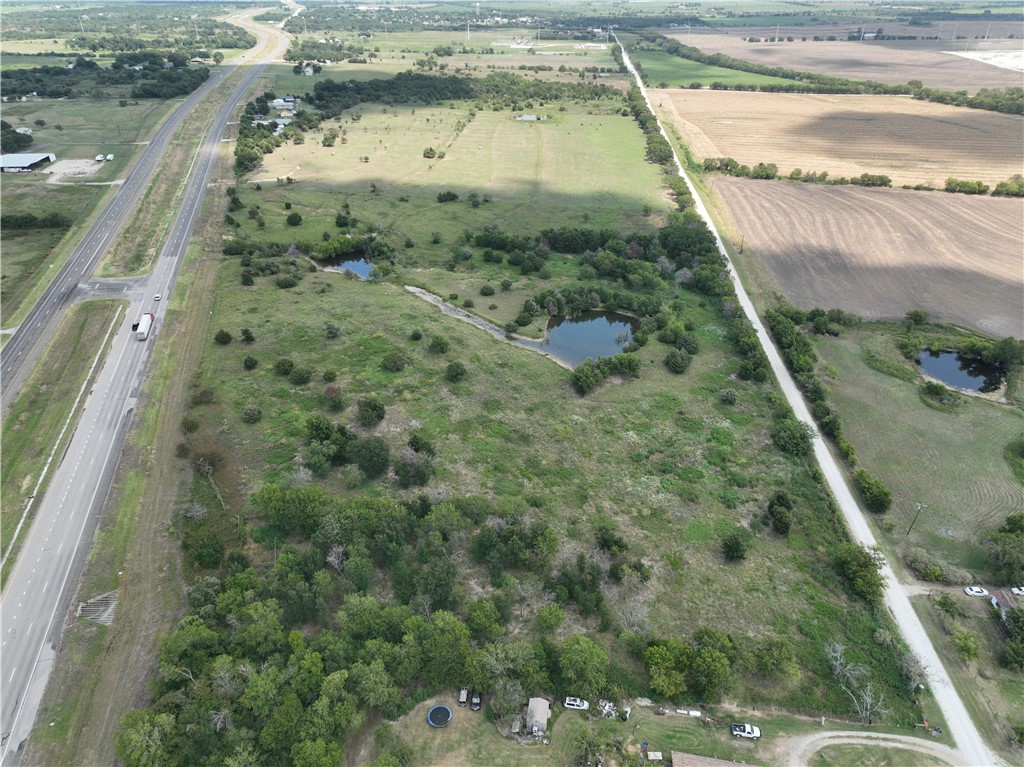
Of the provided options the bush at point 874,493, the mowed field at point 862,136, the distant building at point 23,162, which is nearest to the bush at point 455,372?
the bush at point 874,493

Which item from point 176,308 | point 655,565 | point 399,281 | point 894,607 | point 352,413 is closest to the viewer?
point 894,607

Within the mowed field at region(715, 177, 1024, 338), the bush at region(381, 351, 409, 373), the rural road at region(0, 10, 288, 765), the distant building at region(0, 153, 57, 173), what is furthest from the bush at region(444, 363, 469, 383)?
the distant building at region(0, 153, 57, 173)

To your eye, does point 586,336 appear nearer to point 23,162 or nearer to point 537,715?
point 537,715

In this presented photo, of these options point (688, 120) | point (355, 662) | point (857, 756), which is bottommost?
point (857, 756)

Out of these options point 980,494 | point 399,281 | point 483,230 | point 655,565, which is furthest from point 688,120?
point 655,565

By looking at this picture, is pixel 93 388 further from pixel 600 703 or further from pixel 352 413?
pixel 600 703

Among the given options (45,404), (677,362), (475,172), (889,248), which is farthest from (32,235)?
(889,248)
